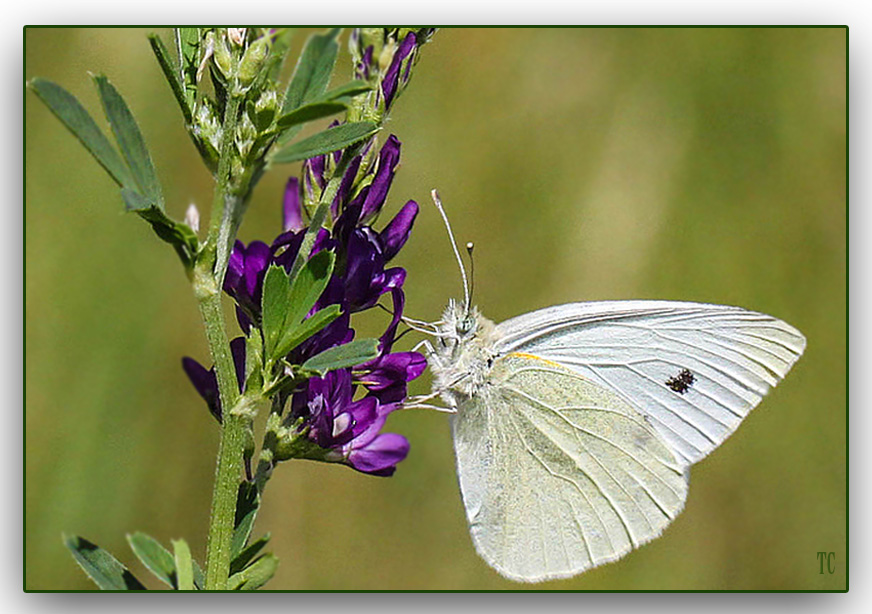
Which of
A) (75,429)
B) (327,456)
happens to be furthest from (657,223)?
(327,456)

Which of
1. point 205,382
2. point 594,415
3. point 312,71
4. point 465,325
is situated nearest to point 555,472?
point 594,415

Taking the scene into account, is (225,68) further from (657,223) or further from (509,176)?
(657,223)

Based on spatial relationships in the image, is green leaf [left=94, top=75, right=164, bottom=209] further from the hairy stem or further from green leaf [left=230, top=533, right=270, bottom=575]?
green leaf [left=230, top=533, right=270, bottom=575]

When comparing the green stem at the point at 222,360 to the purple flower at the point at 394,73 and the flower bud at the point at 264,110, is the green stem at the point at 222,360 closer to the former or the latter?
the flower bud at the point at 264,110

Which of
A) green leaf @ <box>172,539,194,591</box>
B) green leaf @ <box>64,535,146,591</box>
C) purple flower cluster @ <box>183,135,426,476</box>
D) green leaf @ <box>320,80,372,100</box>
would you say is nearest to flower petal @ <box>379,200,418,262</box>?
purple flower cluster @ <box>183,135,426,476</box>

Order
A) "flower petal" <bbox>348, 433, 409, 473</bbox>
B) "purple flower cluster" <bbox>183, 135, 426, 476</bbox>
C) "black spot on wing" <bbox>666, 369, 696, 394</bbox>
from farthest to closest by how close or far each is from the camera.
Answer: "black spot on wing" <bbox>666, 369, 696, 394</bbox>, "flower petal" <bbox>348, 433, 409, 473</bbox>, "purple flower cluster" <bbox>183, 135, 426, 476</bbox>
